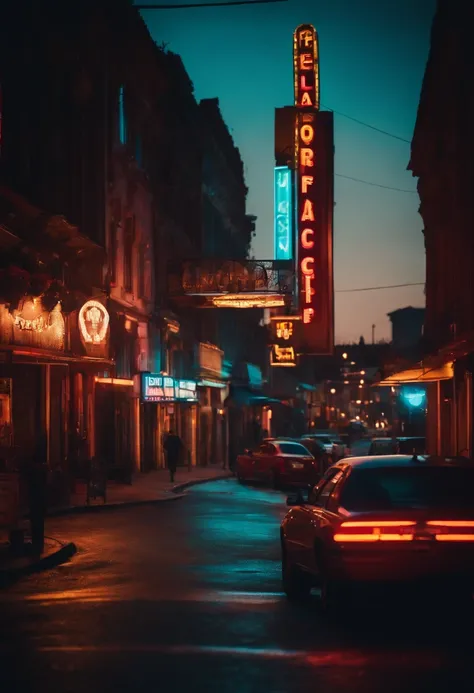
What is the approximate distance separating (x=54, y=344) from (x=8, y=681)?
62.9 ft

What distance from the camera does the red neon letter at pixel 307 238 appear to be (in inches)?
1893

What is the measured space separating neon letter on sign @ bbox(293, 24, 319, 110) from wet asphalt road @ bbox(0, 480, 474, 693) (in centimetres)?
3349

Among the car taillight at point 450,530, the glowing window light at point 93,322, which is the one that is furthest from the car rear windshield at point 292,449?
the car taillight at point 450,530

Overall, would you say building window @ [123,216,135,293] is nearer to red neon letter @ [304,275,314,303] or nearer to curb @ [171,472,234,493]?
curb @ [171,472,234,493]

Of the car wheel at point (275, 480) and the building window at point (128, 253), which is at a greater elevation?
the building window at point (128, 253)

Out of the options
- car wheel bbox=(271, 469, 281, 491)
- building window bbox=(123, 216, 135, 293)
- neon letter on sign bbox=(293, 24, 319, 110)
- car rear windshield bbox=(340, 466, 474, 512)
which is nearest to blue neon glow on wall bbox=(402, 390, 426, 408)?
neon letter on sign bbox=(293, 24, 319, 110)

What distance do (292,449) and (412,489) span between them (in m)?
25.4

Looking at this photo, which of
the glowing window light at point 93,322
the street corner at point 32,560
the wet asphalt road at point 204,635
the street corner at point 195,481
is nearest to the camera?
the wet asphalt road at point 204,635

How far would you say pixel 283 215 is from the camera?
47.9 meters

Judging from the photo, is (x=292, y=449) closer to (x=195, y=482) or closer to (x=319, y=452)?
(x=195, y=482)

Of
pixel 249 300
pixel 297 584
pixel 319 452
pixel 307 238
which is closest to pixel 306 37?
pixel 307 238

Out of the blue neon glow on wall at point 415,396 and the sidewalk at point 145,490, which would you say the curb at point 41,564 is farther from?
the blue neon glow on wall at point 415,396

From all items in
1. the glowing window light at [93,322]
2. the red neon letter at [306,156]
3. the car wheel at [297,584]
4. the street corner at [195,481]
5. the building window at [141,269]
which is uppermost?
the red neon letter at [306,156]

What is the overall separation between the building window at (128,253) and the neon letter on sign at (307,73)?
12.4 m
